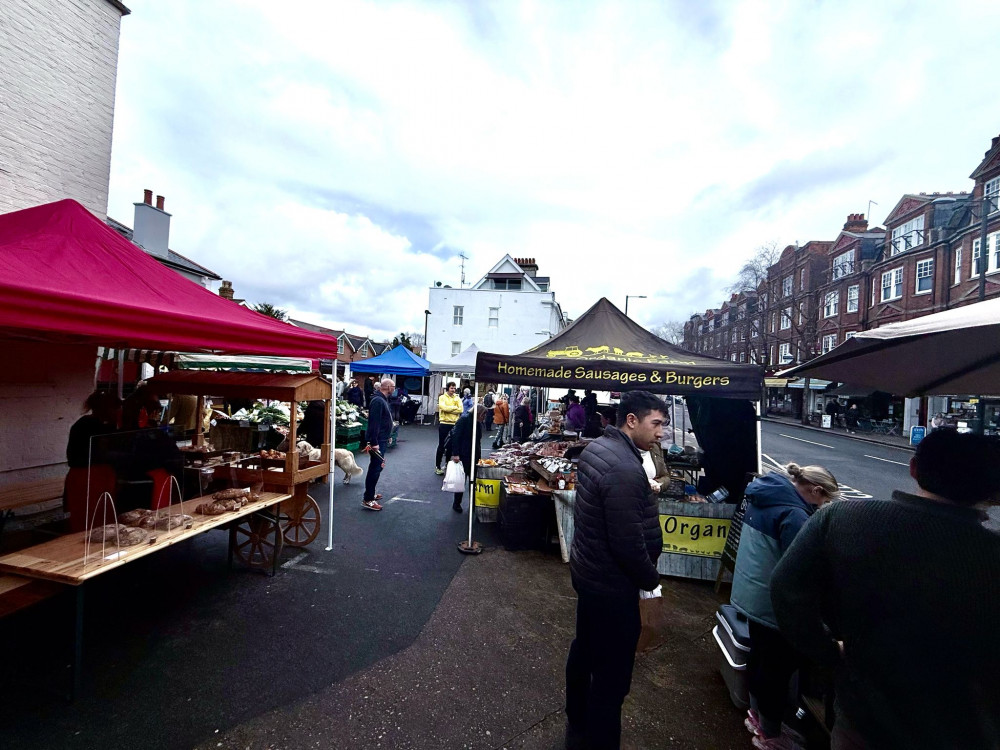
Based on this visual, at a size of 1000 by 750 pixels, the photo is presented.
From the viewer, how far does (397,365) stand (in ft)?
54.9

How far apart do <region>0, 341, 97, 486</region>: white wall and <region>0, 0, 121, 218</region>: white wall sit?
1.71 metres

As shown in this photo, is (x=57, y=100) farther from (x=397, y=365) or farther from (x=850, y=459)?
(x=850, y=459)

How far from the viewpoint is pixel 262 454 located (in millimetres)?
5719

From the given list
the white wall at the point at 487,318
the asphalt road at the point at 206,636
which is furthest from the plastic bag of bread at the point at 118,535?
the white wall at the point at 487,318

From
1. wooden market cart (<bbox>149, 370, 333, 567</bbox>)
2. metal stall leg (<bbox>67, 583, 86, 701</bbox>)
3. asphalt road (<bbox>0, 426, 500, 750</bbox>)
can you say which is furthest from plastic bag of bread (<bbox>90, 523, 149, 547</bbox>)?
wooden market cart (<bbox>149, 370, 333, 567</bbox>)

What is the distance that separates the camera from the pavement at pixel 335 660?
265cm

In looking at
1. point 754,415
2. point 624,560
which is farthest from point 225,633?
point 754,415

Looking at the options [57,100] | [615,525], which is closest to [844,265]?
[615,525]

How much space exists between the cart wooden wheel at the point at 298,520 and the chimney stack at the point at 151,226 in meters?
15.2

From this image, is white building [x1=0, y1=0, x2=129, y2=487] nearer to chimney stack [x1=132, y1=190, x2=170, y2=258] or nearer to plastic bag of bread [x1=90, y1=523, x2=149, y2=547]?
plastic bag of bread [x1=90, y1=523, x2=149, y2=547]

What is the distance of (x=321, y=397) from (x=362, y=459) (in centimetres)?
598

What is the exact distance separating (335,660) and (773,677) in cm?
297

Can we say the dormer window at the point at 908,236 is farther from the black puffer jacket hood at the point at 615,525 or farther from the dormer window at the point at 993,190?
the black puffer jacket hood at the point at 615,525

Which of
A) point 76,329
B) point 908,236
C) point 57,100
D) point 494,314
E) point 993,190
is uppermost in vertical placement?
point 993,190
